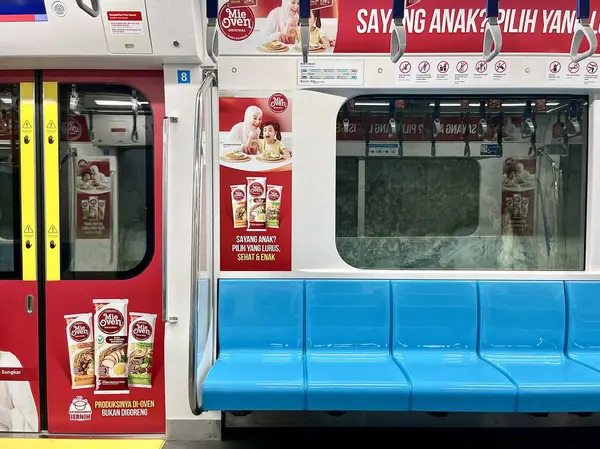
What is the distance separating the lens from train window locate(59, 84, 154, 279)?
9.91ft

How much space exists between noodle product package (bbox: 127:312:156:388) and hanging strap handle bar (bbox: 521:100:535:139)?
2746 mm

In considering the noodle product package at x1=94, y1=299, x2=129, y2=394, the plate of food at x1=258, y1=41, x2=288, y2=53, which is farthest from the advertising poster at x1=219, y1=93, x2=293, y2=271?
the noodle product package at x1=94, y1=299, x2=129, y2=394

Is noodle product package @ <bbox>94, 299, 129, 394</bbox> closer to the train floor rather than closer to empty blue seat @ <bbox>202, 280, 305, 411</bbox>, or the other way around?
the train floor

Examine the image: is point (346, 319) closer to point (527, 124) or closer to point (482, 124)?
point (482, 124)

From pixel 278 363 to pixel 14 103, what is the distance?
231 cm

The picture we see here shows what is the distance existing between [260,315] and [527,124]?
86.3 inches

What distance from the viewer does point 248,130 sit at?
9.75 feet

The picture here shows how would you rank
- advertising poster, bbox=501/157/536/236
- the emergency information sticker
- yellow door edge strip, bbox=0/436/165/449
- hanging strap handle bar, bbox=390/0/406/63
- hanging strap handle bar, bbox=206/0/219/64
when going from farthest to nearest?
advertising poster, bbox=501/157/536/236 < yellow door edge strip, bbox=0/436/165/449 < the emergency information sticker < hanging strap handle bar, bbox=206/0/219/64 < hanging strap handle bar, bbox=390/0/406/63

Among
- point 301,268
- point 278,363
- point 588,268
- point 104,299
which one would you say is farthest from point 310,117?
point 588,268

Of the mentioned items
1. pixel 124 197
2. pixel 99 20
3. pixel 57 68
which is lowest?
pixel 124 197

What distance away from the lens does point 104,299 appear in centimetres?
300

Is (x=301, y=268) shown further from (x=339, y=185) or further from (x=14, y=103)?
(x=14, y=103)

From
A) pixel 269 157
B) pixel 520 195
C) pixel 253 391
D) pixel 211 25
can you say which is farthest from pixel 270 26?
pixel 253 391

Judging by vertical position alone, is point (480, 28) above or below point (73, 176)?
above
